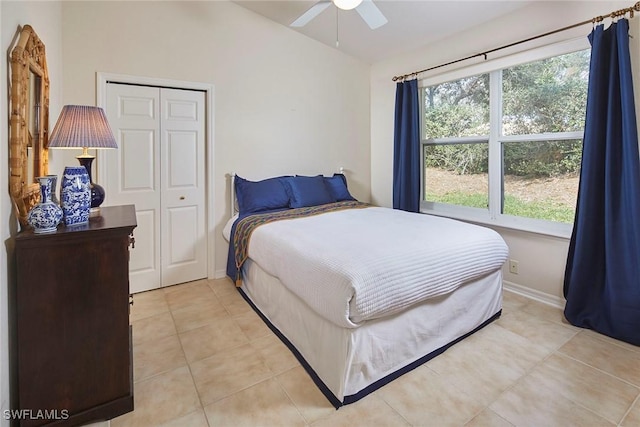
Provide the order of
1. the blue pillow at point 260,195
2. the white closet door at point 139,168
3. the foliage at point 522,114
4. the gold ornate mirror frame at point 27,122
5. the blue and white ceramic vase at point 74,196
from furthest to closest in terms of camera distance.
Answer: the blue pillow at point 260,195
the white closet door at point 139,168
the foliage at point 522,114
the blue and white ceramic vase at point 74,196
the gold ornate mirror frame at point 27,122

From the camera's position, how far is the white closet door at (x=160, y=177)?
291 centimetres

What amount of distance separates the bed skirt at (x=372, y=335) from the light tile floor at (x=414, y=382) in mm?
57

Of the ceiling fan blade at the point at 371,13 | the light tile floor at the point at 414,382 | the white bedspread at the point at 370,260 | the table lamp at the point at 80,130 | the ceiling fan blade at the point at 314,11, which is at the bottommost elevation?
the light tile floor at the point at 414,382

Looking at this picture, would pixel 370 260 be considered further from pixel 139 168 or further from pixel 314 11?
pixel 139 168

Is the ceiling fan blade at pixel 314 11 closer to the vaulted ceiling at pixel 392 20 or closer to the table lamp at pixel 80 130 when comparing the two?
the vaulted ceiling at pixel 392 20

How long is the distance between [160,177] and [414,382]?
2705 millimetres

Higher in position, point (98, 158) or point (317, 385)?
point (98, 158)

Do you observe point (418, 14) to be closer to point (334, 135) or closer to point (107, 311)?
point (334, 135)

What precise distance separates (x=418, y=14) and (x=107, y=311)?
11.0 ft

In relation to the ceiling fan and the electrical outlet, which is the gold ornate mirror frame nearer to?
the ceiling fan

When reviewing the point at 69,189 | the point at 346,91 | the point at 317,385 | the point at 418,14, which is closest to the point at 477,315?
the point at 317,385

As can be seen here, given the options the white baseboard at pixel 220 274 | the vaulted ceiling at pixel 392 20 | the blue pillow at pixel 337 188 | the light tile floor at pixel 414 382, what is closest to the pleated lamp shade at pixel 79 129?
the light tile floor at pixel 414 382

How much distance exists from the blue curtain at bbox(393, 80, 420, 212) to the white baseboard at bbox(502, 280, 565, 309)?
1.20 metres

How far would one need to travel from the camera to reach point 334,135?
4129 mm
